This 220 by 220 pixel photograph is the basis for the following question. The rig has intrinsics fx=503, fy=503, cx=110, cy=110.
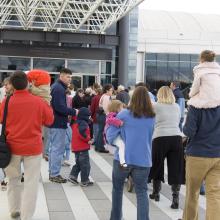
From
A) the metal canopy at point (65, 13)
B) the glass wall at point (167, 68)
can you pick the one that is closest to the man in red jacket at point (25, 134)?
the metal canopy at point (65, 13)

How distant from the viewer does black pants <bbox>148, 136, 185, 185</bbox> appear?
7.10 m

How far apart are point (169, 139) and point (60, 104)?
82.3 inches

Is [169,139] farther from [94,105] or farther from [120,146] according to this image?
[94,105]

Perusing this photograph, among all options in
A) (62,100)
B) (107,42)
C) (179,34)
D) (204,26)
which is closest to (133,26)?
(107,42)

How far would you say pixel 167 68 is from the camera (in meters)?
44.5

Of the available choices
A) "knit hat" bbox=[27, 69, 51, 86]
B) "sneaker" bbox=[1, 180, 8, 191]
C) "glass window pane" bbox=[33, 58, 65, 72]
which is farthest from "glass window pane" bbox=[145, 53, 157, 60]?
"knit hat" bbox=[27, 69, 51, 86]

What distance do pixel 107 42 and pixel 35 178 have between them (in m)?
24.8

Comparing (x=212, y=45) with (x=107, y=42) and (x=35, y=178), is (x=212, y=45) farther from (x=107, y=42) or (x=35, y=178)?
(x=35, y=178)

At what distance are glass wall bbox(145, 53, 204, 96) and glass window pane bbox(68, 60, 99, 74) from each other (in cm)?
1154

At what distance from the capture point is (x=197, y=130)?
5176 mm

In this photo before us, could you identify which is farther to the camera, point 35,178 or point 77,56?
point 77,56

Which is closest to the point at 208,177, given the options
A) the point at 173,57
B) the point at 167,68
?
the point at 173,57

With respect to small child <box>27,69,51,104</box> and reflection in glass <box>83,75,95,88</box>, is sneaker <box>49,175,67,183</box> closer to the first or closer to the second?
small child <box>27,69,51,104</box>

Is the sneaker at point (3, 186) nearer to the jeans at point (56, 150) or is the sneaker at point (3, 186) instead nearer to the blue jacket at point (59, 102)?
the jeans at point (56, 150)
